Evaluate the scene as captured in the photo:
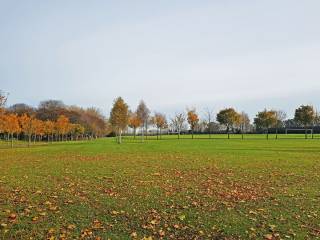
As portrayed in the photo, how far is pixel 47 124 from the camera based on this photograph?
96.4m

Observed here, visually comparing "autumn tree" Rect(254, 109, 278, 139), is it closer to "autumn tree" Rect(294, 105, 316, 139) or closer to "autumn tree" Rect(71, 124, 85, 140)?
"autumn tree" Rect(294, 105, 316, 139)

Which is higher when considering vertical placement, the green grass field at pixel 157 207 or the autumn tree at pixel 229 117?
the autumn tree at pixel 229 117

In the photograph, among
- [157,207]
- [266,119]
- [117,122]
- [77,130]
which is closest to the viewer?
[157,207]

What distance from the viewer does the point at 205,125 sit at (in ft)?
494

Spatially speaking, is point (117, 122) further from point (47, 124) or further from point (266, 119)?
point (266, 119)

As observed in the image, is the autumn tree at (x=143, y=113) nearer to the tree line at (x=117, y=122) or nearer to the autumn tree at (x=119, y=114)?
the tree line at (x=117, y=122)

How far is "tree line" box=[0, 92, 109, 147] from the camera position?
79500 millimetres

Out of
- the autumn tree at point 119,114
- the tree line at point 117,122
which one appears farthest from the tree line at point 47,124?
the autumn tree at point 119,114

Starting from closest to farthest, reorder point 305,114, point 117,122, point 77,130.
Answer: point 117,122, point 305,114, point 77,130

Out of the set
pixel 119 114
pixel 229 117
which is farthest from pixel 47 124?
pixel 229 117

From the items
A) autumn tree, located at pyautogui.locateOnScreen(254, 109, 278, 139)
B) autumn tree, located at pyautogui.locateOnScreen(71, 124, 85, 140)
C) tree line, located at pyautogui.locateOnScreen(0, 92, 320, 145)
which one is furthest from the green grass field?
autumn tree, located at pyautogui.locateOnScreen(71, 124, 85, 140)

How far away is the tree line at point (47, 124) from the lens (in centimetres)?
7950

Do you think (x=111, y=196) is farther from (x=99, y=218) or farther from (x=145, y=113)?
(x=145, y=113)

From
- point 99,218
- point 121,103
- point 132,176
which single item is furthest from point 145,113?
point 99,218
